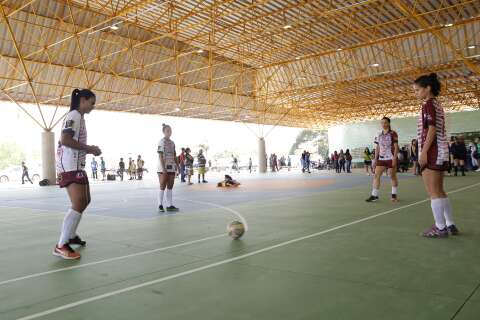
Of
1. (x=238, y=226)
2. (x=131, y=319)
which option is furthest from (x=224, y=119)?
(x=131, y=319)

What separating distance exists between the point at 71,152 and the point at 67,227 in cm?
86

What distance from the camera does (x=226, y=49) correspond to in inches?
869

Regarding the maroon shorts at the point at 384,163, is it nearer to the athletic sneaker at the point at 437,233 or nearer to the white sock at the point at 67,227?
the athletic sneaker at the point at 437,233

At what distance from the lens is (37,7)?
21.7 meters

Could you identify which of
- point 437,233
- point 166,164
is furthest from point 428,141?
point 166,164

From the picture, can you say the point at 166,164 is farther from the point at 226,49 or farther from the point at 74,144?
the point at 226,49

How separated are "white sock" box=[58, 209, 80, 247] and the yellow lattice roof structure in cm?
1310

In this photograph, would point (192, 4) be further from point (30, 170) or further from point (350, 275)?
point (30, 170)

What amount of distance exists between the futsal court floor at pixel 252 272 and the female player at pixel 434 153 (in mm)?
236

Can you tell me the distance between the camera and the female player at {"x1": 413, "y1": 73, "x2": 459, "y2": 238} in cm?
491

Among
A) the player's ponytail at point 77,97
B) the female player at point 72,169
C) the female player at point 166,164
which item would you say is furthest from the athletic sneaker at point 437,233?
the female player at point 166,164

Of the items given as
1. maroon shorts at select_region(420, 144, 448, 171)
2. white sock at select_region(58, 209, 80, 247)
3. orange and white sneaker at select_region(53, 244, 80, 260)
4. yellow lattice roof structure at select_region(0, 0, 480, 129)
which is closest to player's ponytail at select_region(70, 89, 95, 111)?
white sock at select_region(58, 209, 80, 247)

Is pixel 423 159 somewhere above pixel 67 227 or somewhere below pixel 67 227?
above

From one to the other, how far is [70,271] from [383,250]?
3193 mm
